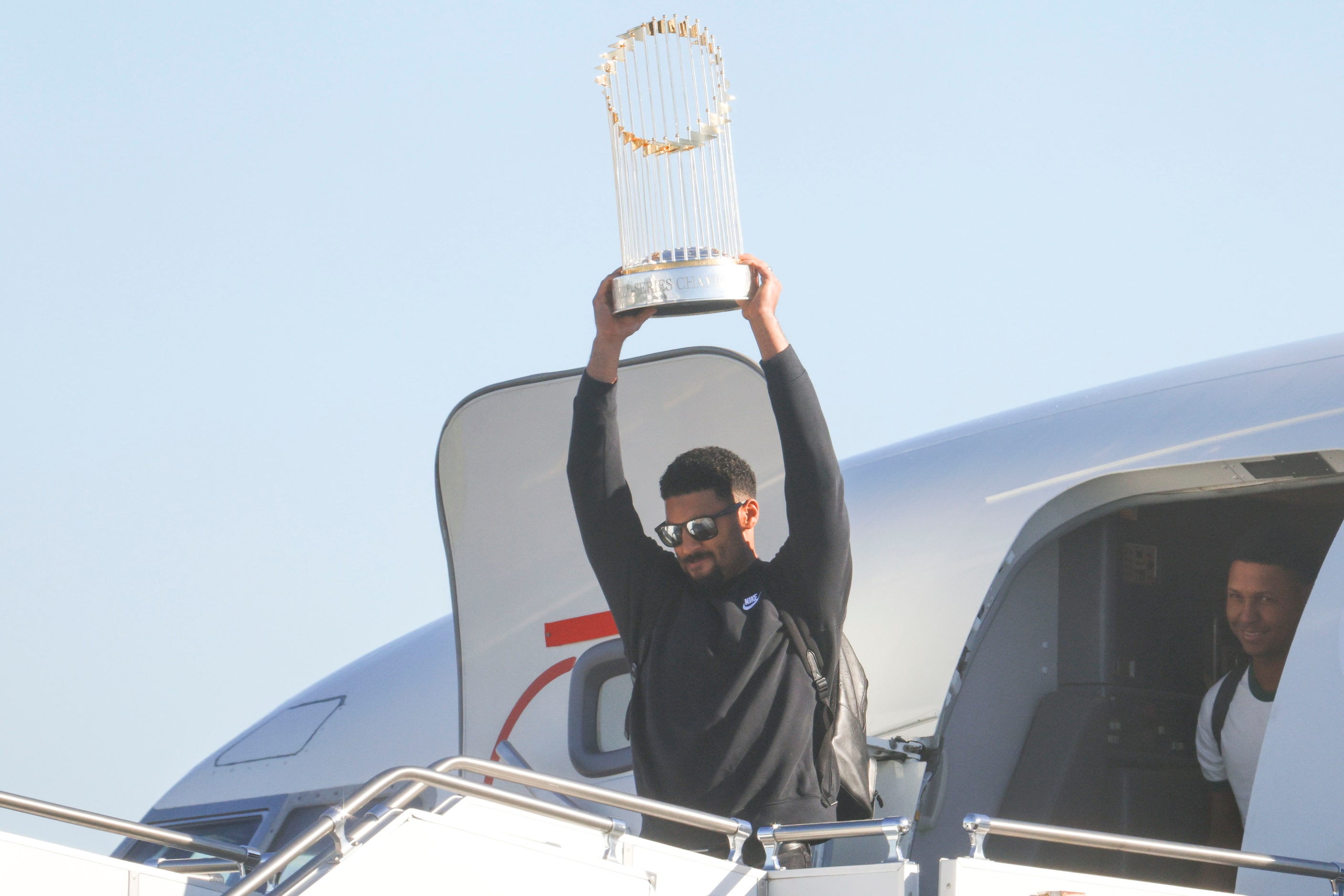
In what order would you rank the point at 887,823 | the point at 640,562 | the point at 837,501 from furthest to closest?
the point at 640,562 → the point at 837,501 → the point at 887,823

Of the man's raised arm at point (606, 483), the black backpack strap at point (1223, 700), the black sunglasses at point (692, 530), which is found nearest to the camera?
the black sunglasses at point (692, 530)

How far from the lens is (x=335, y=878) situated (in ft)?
9.99

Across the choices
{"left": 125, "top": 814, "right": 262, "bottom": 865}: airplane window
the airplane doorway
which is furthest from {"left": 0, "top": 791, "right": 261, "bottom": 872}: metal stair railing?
{"left": 125, "top": 814, "right": 262, "bottom": 865}: airplane window

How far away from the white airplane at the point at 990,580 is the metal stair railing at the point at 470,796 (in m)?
1.25

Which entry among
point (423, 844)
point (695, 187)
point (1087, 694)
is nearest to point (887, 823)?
point (423, 844)

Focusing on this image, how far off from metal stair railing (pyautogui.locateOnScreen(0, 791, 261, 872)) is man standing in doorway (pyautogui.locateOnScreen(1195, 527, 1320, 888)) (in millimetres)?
3123

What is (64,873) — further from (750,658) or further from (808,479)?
(808,479)

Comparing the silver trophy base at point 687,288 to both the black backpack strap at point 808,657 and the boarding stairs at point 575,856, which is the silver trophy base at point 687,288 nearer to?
the black backpack strap at point 808,657

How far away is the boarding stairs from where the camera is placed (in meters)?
Answer: 3.12

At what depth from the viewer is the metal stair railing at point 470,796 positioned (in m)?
3.06

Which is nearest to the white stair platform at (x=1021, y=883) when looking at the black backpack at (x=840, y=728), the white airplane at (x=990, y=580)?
the black backpack at (x=840, y=728)

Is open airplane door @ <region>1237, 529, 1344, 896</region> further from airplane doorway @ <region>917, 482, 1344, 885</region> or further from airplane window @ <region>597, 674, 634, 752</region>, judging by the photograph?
airplane window @ <region>597, 674, 634, 752</region>

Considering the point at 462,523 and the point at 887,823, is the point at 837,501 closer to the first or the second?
the point at 887,823

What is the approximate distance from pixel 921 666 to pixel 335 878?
2.98 metres
